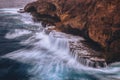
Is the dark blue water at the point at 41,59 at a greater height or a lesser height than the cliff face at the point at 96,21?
lesser

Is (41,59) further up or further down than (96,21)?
further down

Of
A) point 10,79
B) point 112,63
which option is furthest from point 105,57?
point 10,79

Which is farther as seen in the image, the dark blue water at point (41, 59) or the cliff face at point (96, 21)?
the cliff face at point (96, 21)

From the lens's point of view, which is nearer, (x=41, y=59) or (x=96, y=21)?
(x=41, y=59)

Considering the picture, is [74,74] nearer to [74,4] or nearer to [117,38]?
[117,38]
